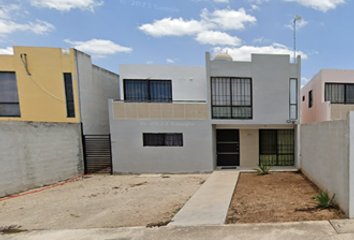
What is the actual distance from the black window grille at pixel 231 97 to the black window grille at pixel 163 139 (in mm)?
2186

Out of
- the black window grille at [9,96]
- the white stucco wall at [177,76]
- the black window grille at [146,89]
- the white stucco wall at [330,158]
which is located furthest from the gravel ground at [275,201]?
the black window grille at [9,96]

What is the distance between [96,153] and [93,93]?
3.64 metres

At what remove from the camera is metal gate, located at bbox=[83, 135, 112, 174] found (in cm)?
833

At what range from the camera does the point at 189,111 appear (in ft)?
A: 26.3

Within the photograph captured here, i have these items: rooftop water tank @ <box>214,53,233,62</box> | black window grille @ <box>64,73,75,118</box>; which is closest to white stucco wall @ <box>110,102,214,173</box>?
black window grille @ <box>64,73,75,118</box>

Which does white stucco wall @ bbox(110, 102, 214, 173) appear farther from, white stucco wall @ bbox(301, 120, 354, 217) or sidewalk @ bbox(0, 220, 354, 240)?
sidewalk @ bbox(0, 220, 354, 240)

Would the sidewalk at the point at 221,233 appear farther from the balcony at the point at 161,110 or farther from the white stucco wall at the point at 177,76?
the white stucco wall at the point at 177,76

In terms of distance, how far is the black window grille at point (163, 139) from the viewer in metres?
→ 8.13

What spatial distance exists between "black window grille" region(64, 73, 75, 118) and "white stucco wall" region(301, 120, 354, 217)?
35.1 ft

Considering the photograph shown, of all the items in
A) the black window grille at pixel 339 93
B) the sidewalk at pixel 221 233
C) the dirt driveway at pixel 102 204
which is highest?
the black window grille at pixel 339 93

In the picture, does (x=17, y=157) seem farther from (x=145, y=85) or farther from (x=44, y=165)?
(x=145, y=85)

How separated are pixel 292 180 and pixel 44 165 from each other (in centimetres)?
1032

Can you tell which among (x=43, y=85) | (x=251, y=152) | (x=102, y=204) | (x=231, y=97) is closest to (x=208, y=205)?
(x=102, y=204)

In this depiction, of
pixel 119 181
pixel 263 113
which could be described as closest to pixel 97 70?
pixel 119 181
